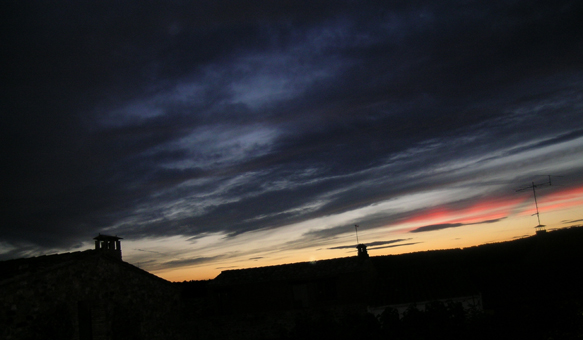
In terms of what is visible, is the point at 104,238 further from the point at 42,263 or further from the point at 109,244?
the point at 42,263

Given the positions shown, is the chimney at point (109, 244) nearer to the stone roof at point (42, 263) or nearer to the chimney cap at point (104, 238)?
the chimney cap at point (104, 238)

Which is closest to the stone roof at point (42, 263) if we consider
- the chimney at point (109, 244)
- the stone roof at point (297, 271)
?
the chimney at point (109, 244)

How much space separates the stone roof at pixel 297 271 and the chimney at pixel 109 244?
975 centimetres

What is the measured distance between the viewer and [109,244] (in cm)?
2673

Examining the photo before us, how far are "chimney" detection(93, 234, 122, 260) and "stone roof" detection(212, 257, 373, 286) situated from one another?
9.75 metres

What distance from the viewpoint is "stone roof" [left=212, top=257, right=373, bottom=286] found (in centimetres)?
3152

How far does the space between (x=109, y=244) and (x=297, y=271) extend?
582 inches

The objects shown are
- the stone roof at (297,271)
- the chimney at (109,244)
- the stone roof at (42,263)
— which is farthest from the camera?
the stone roof at (297,271)

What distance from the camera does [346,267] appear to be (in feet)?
104

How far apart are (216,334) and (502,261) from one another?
5862 centimetres

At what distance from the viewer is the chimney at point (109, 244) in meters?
26.3

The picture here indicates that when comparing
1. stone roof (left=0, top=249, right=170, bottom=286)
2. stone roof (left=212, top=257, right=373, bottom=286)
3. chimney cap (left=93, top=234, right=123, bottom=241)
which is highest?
chimney cap (left=93, top=234, right=123, bottom=241)

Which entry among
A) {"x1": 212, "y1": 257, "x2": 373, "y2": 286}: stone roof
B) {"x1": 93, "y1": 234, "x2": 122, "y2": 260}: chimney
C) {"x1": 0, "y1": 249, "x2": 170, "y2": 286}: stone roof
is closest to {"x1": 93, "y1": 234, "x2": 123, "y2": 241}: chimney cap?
{"x1": 93, "y1": 234, "x2": 122, "y2": 260}: chimney

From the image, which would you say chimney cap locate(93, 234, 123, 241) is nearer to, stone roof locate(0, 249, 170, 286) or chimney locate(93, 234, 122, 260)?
chimney locate(93, 234, 122, 260)
